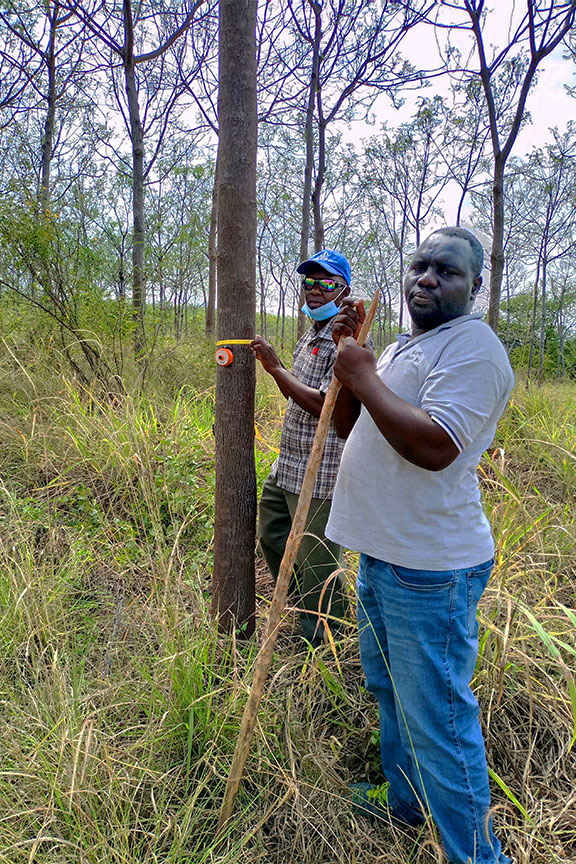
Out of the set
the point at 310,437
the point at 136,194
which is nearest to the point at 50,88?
the point at 136,194

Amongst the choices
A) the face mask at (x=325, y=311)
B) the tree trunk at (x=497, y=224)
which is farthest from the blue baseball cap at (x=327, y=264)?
the tree trunk at (x=497, y=224)

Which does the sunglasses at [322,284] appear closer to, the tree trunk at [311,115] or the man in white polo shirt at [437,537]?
Result: the man in white polo shirt at [437,537]

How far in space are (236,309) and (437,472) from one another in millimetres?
1037

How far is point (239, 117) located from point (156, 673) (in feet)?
6.49

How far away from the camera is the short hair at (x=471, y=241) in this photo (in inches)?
49.4

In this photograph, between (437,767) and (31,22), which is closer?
(437,767)

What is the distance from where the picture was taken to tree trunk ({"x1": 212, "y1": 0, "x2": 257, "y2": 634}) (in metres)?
1.78

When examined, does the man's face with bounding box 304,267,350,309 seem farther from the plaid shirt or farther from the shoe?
the shoe

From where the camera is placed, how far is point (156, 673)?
1.72 metres

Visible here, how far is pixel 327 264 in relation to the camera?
7.12 feet

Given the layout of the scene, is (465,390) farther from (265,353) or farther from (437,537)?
(265,353)

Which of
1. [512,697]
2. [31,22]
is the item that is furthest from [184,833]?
[31,22]

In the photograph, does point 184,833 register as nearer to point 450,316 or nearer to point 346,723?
point 346,723

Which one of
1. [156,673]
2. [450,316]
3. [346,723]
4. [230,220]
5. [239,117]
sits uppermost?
[239,117]
